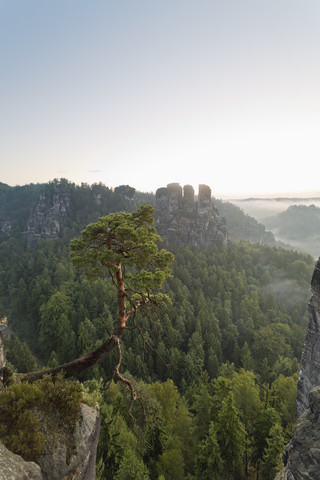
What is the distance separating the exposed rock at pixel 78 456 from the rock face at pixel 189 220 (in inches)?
3637

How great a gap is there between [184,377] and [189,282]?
31.8 m

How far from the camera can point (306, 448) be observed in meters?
6.58

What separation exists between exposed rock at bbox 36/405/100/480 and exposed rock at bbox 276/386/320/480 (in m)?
6.04

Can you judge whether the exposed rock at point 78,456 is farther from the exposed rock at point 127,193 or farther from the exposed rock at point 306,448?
the exposed rock at point 127,193

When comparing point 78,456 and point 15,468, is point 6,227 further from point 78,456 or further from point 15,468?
point 15,468

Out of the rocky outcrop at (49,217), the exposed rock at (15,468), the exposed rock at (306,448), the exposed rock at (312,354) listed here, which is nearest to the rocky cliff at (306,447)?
the exposed rock at (306,448)

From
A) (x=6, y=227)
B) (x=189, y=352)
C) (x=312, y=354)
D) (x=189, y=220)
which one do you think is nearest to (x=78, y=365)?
(x=312, y=354)

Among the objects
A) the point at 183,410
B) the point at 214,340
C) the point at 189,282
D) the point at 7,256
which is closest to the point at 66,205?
the point at 7,256

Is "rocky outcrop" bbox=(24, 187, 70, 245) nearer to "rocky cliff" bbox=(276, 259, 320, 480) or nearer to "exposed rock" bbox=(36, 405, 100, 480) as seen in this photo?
"exposed rock" bbox=(36, 405, 100, 480)

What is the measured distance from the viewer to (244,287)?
226 feet

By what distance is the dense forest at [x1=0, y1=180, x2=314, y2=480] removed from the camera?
1681 centimetres

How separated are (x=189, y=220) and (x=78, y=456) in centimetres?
9964

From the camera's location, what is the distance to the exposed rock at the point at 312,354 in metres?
14.5

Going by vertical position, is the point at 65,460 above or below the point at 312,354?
above
